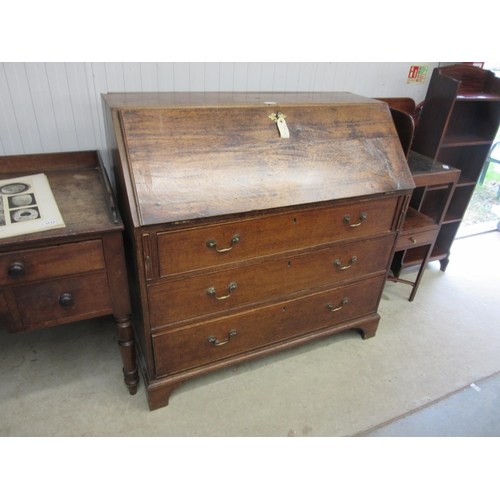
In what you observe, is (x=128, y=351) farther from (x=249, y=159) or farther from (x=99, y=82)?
(x=99, y=82)

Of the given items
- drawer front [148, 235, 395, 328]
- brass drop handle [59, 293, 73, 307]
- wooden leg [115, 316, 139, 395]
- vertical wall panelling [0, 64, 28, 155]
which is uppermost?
vertical wall panelling [0, 64, 28, 155]

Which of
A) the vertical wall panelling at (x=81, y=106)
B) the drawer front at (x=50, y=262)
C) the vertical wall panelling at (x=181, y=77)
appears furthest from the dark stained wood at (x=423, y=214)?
the vertical wall panelling at (x=81, y=106)

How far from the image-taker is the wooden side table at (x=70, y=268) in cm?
110

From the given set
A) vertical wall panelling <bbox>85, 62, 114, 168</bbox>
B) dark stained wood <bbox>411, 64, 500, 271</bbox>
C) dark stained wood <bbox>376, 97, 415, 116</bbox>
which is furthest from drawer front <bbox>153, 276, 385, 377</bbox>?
dark stained wood <bbox>376, 97, 415, 116</bbox>

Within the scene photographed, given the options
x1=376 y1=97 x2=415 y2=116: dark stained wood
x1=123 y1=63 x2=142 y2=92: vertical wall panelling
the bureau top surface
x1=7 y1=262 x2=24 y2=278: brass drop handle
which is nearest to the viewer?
x1=7 y1=262 x2=24 y2=278: brass drop handle

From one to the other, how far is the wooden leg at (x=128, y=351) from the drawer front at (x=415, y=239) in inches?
56.8

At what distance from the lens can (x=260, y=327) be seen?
162 centimetres

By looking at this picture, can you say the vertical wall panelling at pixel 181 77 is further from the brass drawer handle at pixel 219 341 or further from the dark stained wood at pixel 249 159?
the brass drawer handle at pixel 219 341

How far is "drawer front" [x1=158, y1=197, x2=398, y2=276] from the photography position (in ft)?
4.11

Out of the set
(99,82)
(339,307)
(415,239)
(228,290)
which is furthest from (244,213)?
(415,239)

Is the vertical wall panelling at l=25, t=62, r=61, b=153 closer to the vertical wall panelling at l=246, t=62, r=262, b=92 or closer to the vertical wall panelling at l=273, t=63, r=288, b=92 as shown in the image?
the vertical wall panelling at l=246, t=62, r=262, b=92

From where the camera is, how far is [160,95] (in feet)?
4.98

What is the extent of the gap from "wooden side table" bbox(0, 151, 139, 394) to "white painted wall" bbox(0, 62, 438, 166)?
27 cm

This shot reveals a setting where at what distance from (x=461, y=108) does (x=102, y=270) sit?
225 centimetres
